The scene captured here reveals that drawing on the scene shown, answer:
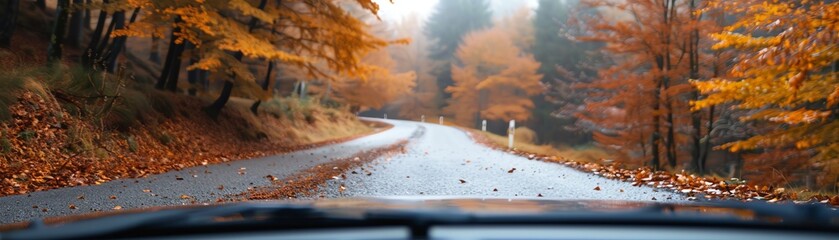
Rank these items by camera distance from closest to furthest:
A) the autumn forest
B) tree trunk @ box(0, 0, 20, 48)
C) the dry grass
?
1. the autumn forest
2. tree trunk @ box(0, 0, 20, 48)
3. the dry grass

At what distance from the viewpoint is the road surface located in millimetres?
6105

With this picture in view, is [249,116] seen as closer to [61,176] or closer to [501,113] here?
[61,176]

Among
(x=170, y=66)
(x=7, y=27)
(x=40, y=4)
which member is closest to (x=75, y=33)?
(x=7, y=27)

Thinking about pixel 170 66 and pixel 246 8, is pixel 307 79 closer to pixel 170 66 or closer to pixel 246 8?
pixel 170 66

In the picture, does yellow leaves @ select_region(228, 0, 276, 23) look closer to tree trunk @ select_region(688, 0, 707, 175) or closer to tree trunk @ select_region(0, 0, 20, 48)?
tree trunk @ select_region(0, 0, 20, 48)

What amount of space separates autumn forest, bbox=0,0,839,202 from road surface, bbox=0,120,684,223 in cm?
90

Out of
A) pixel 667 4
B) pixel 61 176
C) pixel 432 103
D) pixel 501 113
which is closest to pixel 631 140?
pixel 667 4

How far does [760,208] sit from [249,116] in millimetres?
18551

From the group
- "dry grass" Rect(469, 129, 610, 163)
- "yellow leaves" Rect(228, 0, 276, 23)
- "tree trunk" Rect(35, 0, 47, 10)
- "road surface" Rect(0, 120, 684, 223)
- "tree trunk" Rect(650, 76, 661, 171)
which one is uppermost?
"tree trunk" Rect(35, 0, 47, 10)

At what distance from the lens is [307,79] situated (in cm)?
1762

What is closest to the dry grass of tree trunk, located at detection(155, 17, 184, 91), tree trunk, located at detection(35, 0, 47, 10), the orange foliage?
tree trunk, located at detection(155, 17, 184, 91)

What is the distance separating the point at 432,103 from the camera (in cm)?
5931

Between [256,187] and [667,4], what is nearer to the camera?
[256,187]

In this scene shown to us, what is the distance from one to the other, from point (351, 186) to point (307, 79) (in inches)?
403
